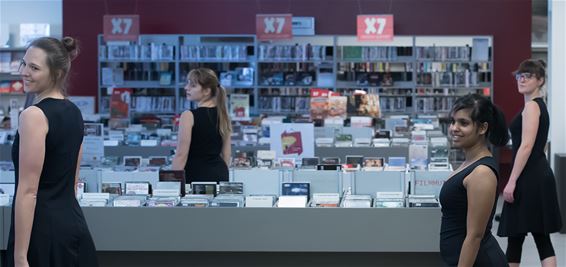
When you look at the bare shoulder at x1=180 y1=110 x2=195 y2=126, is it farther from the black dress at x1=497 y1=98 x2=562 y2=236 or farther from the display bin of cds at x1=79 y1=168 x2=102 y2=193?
the black dress at x1=497 y1=98 x2=562 y2=236

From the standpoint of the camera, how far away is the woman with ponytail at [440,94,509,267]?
3.53 m

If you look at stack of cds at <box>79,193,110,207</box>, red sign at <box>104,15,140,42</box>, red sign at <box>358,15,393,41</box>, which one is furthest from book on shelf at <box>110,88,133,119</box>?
stack of cds at <box>79,193,110,207</box>

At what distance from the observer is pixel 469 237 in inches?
139

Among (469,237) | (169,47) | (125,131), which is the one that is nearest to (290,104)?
(169,47)

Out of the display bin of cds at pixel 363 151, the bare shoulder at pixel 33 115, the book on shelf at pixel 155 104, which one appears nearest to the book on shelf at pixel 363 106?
the display bin of cds at pixel 363 151

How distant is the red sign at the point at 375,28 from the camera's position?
13805mm

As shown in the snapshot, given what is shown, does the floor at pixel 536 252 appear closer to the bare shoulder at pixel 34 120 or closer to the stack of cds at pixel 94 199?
the stack of cds at pixel 94 199

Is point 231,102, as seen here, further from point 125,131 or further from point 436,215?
point 436,215

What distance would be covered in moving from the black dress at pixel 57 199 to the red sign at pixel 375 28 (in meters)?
10.5

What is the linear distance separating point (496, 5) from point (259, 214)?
10.5 meters

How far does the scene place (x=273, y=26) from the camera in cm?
1386

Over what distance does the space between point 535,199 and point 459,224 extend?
83.4 inches

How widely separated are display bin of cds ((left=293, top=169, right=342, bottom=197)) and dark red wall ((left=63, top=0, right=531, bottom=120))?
9.60 meters

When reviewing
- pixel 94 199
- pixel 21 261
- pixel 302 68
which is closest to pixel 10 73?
pixel 302 68
